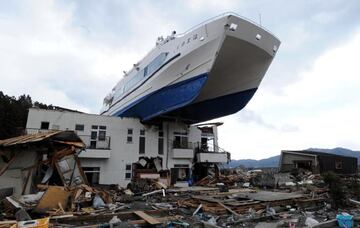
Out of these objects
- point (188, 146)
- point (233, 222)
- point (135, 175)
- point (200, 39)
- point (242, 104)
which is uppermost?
point (200, 39)

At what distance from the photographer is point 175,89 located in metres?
24.0

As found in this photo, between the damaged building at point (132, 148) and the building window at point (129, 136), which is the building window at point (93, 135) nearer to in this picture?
the damaged building at point (132, 148)

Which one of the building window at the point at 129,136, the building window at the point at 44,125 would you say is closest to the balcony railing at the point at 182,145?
the building window at the point at 129,136

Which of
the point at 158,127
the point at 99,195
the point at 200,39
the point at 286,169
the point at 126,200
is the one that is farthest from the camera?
the point at 286,169

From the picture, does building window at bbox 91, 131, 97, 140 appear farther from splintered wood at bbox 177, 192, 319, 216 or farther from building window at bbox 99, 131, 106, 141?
splintered wood at bbox 177, 192, 319, 216

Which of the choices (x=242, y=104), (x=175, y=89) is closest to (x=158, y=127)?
(x=175, y=89)

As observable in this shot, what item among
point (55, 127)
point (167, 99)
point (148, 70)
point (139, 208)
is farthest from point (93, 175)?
point (139, 208)

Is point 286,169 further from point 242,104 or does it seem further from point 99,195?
point 99,195

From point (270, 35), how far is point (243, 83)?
14.9 ft

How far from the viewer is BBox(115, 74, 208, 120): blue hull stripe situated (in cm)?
2230

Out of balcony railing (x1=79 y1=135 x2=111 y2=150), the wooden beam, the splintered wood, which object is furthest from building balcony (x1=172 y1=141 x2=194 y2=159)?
the wooden beam

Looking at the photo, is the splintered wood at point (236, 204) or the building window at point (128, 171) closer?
the splintered wood at point (236, 204)

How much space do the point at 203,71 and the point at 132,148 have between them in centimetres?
964

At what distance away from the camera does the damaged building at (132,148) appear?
80.7 feet
